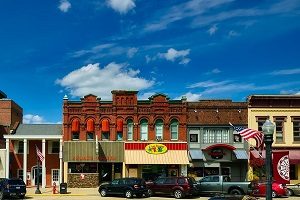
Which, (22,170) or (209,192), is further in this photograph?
(22,170)

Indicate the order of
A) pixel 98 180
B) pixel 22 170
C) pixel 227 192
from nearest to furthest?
pixel 227 192, pixel 98 180, pixel 22 170

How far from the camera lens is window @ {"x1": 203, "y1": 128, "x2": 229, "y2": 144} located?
49.0 metres

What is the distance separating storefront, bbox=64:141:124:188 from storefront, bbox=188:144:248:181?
291 inches

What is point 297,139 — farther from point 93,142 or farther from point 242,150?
point 93,142

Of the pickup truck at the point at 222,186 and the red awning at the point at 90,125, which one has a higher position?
the red awning at the point at 90,125

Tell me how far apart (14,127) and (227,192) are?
2667cm

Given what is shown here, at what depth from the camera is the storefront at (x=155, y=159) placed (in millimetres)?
47781

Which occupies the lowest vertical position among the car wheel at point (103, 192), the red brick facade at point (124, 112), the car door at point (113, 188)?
the car wheel at point (103, 192)

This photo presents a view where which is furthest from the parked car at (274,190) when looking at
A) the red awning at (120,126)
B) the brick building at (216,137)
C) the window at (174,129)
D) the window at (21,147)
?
the window at (21,147)

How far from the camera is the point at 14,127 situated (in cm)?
5266

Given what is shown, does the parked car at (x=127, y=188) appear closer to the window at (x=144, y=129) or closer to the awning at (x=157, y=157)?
the awning at (x=157, y=157)

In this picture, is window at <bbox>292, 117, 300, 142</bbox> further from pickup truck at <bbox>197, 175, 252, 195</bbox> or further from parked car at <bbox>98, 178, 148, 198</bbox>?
parked car at <bbox>98, 178, 148, 198</bbox>

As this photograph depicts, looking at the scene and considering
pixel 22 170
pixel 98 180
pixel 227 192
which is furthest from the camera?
pixel 22 170

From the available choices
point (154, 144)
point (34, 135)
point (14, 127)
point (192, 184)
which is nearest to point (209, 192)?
point (192, 184)
